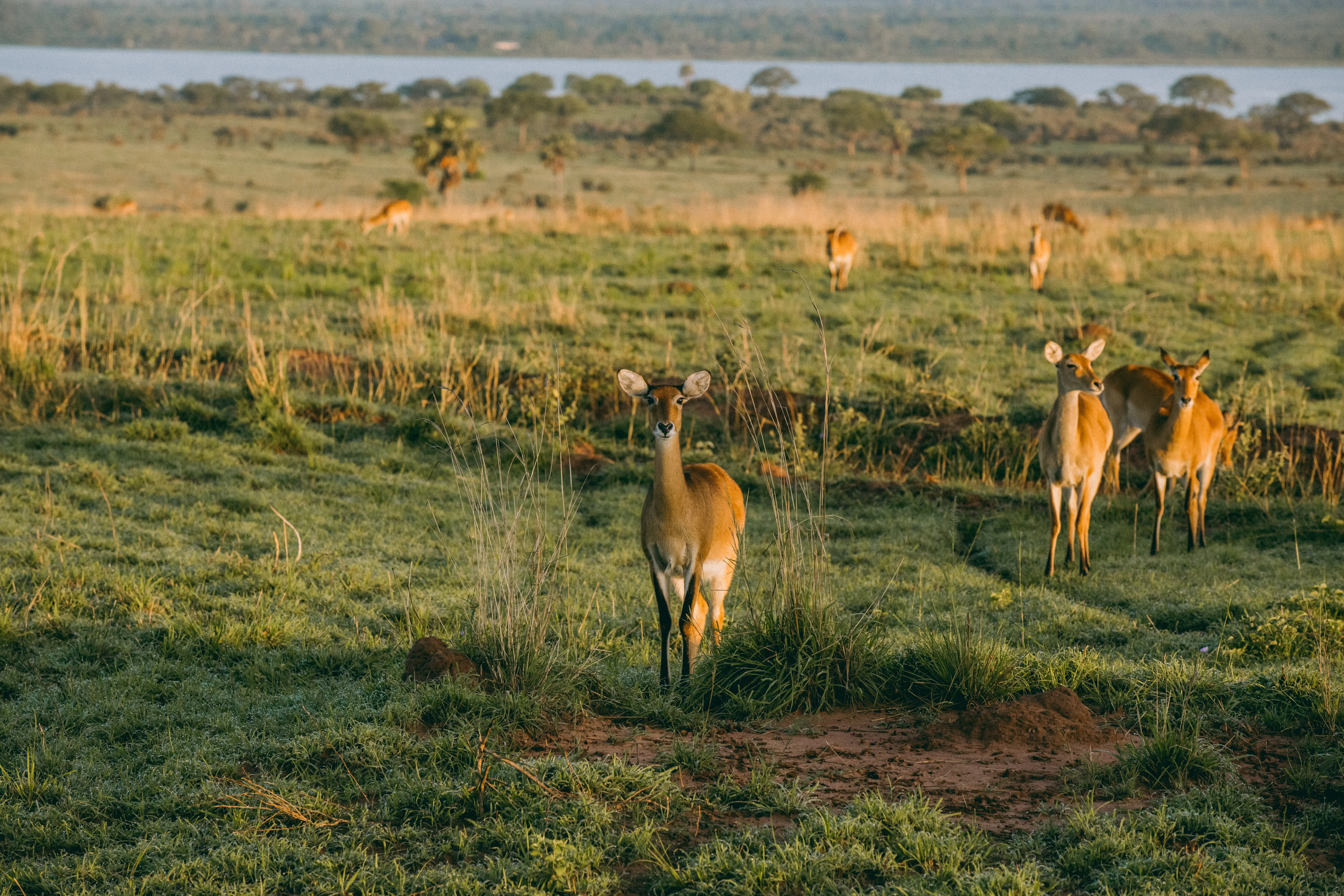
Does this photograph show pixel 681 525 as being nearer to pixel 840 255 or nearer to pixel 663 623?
pixel 663 623

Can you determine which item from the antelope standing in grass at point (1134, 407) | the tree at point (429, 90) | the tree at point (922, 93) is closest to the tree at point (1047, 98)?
the tree at point (922, 93)

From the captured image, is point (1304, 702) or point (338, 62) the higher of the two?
point (338, 62)

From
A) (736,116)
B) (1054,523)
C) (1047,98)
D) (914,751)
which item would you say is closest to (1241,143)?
(736,116)

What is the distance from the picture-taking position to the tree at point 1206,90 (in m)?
93.3

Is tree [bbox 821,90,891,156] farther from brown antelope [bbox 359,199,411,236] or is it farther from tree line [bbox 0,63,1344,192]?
brown antelope [bbox 359,199,411,236]

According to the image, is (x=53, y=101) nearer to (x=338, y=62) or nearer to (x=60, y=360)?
(x=60, y=360)

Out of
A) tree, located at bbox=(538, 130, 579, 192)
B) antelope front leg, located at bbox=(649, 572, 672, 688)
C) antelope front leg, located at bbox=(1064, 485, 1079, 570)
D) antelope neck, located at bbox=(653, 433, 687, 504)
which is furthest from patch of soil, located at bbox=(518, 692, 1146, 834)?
tree, located at bbox=(538, 130, 579, 192)

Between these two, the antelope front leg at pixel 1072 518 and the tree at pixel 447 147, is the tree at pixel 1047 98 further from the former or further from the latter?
the antelope front leg at pixel 1072 518

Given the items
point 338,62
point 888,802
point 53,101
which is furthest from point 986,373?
point 338,62

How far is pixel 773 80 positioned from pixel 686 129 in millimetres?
51341

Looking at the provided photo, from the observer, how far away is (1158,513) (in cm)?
896

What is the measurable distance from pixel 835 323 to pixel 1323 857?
42.2 feet

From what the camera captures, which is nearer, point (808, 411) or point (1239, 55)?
point (808, 411)

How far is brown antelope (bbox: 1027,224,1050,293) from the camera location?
1884 centimetres
